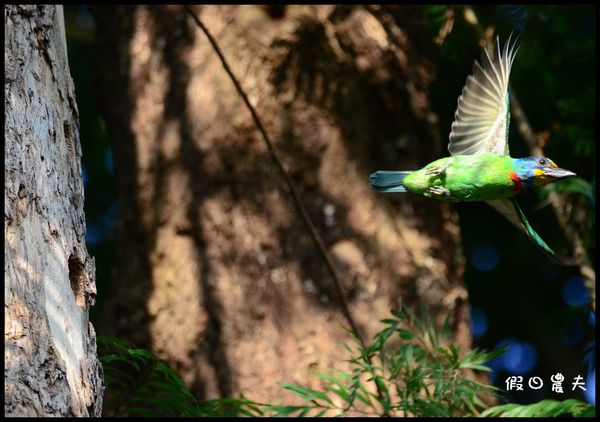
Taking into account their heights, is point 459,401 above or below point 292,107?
below

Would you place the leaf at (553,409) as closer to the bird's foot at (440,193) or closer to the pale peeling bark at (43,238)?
the bird's foot at (440,193)

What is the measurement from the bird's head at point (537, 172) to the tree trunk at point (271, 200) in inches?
49.5

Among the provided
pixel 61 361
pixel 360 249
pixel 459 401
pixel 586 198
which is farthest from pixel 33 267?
pixel 586 198

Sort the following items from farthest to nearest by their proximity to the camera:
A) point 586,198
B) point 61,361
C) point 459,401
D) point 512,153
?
point 512,153
point 586,198
point 459,401
point 61,361

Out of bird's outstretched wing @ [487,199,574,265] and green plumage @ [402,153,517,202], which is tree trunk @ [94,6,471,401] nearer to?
bird's outstretched wing @ [487,199,574,265]

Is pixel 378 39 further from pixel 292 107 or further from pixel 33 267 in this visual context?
pixel 33 267

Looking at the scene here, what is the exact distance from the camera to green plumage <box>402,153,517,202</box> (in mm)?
1887

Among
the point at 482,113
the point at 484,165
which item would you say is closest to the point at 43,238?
the point at 484,165

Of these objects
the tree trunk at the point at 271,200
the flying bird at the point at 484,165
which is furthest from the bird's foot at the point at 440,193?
the tree trunk at the point at 271,200

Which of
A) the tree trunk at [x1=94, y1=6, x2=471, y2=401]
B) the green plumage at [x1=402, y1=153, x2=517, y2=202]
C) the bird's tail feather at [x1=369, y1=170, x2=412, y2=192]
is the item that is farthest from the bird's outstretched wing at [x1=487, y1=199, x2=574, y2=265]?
the tree trunk at [x1=94, y1=6, x2=471, y2=401]

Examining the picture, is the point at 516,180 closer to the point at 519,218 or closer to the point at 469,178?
the point at 469,178

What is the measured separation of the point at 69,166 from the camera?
187 centimetres

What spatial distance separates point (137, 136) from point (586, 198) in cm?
189

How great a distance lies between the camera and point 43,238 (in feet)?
5.55
